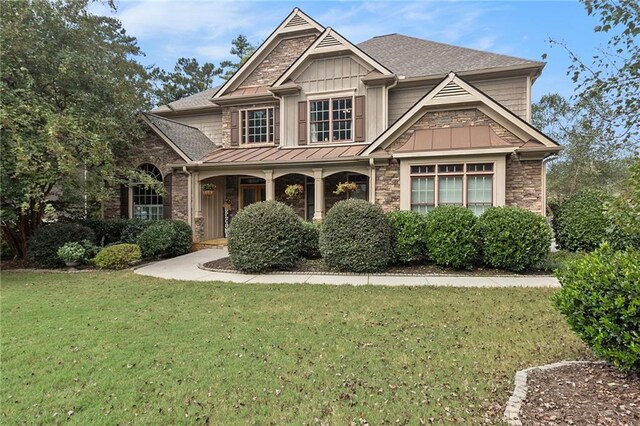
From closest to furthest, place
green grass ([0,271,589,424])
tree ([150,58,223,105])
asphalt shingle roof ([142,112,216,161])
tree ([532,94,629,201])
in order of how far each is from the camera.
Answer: green grass ([0,271,589,424]), asphalt shingle roof ([142,112,216,161]), tree ([532,94,629,201]), tree ([150,58,223,105])

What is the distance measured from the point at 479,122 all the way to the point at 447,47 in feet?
20.9

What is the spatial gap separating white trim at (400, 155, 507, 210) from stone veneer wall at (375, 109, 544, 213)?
49 centimetres

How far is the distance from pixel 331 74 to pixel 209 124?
661cm

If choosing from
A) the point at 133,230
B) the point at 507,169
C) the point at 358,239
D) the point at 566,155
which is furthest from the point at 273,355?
the point at 566,155

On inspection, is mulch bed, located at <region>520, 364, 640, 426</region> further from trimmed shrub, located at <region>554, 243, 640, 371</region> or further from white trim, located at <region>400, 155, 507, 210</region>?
white trim, located at <region>400, 155, 507, 210</region>

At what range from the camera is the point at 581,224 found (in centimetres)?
995

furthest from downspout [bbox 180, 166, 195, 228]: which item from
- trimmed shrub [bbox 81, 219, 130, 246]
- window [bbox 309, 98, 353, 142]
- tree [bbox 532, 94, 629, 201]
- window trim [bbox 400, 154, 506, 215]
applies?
tree [bbox 532, 94, 629, 201]

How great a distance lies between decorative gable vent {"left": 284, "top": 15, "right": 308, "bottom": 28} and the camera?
1547 centimetres

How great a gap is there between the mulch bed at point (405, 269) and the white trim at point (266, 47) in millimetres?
8941

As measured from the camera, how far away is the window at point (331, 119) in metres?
14.4

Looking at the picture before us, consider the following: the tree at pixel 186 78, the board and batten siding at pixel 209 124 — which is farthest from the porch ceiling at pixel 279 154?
the tree at pixel 186 78

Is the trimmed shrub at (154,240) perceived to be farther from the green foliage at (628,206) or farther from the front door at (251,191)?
the green foliage at (628,206)

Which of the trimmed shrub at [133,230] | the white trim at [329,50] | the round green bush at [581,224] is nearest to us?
the round green bush at [581,224]

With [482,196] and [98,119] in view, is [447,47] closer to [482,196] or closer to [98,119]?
[482,196]
